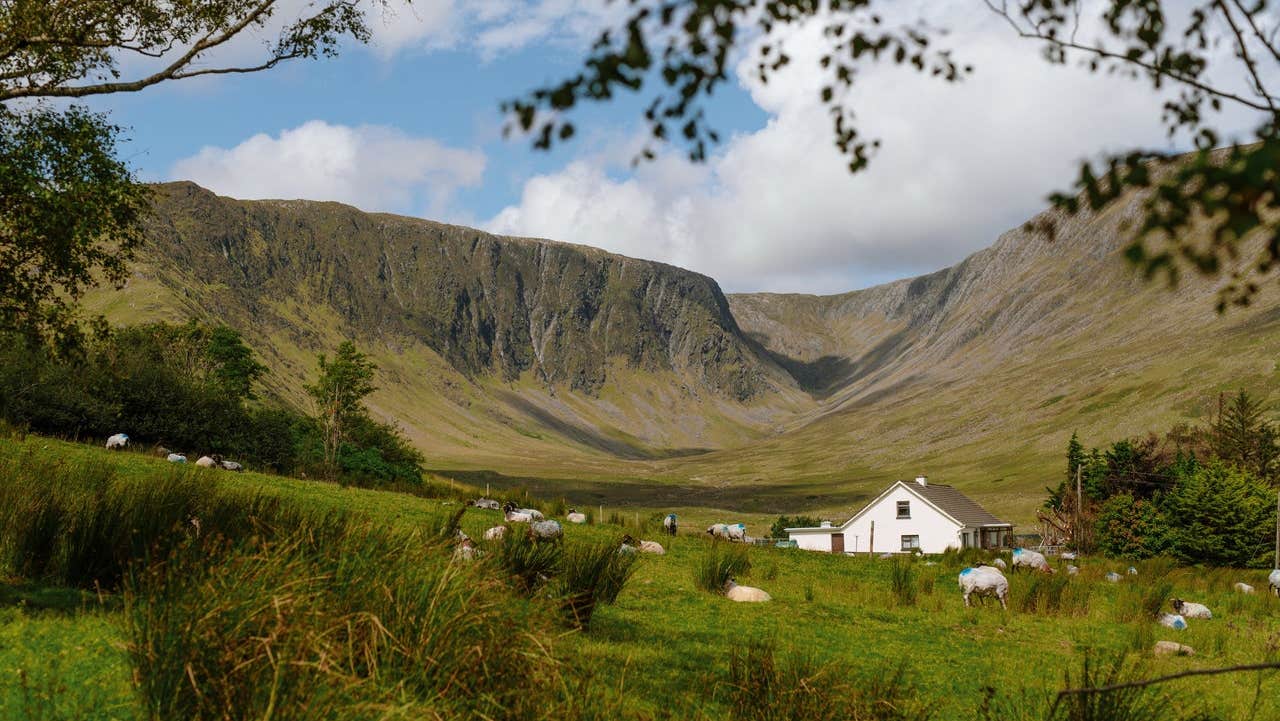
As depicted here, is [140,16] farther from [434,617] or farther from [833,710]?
[833,710]

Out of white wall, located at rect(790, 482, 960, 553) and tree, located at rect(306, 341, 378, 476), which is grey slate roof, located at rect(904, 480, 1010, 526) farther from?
tree, located at rect(306, 341, 378, 476)

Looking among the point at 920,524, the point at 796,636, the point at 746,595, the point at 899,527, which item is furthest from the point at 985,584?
the point at 899,527

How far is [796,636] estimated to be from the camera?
15.8m

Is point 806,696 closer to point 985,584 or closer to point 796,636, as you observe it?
point 796,636

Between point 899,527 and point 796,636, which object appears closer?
point 796,636

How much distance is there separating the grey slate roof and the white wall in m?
0.81

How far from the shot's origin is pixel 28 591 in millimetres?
11312

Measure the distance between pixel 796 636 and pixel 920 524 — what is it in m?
60.6

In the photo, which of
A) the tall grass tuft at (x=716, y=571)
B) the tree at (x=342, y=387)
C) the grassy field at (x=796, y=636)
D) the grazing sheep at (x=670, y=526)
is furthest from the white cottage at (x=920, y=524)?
the tall grass tuft at (x=716, y=571)

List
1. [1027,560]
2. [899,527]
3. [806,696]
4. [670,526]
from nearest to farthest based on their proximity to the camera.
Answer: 1. [806,696]
2. [1027,560]
3. [670,526]
4. [899,527]

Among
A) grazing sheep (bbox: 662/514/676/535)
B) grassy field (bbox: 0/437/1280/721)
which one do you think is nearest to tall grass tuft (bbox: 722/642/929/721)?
grassy field (bbox: 0/437/1280/721)

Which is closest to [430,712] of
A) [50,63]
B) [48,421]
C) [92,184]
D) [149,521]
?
[149,521]

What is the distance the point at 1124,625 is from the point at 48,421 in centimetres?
4122

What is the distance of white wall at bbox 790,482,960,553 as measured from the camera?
2783 inches
